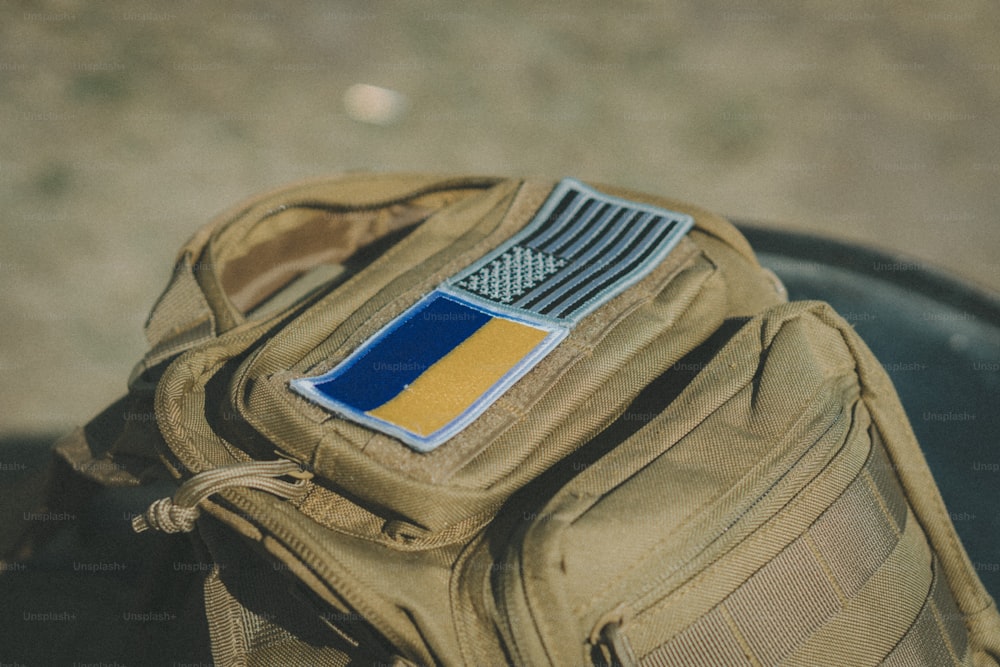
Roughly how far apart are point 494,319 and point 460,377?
118 millimetres

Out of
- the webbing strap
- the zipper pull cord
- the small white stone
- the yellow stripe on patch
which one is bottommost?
the webbing strap

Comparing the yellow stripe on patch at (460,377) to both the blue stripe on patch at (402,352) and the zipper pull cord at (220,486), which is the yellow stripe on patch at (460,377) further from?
the zipper pull cord at (220,486)

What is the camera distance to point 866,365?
1.11 meters

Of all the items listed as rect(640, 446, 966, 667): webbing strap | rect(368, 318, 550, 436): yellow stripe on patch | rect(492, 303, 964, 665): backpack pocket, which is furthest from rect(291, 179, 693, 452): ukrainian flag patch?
rect(640, 446, 966, 667): webbing strap

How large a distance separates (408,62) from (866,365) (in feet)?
8.42

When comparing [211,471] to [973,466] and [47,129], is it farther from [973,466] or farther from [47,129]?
[47,129]

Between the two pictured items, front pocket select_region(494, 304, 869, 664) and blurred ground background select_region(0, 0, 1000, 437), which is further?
blurred ground background select_region(0, 0, 1000, 437)

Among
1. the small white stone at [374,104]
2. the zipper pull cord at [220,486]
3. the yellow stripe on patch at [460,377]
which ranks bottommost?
the small white stone at [374,104]

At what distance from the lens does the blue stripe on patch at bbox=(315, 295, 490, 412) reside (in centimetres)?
98

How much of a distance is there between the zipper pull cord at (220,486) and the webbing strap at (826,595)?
436 millimetres

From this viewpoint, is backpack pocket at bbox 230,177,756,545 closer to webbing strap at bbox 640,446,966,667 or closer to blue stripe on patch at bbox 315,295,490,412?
blue stripe on patch at bbox 315,295,490,412

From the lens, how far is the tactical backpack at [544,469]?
0.89 metres

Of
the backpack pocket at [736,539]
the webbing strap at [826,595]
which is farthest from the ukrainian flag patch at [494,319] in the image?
the webbing strap at [826,595]

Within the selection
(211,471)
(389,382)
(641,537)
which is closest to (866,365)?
(641,537)
